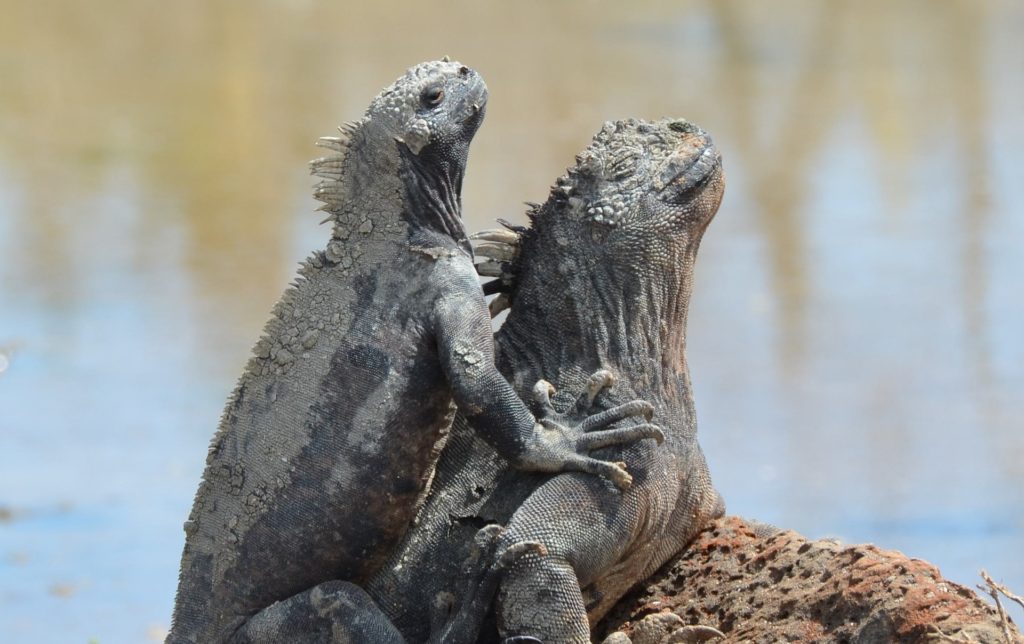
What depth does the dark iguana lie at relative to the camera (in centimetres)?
530

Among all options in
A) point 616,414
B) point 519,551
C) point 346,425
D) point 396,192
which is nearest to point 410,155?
point 396,192

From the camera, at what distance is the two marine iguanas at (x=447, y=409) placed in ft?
17.4

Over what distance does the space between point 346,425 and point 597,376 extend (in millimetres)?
837

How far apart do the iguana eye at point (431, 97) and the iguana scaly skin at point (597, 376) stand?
506 mm

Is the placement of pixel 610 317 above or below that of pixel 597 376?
above

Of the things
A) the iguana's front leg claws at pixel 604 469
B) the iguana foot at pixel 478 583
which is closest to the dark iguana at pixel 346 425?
the iguana's front leg claws at pixel 604 469

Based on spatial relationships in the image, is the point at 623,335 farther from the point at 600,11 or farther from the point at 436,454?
the point at 600,11

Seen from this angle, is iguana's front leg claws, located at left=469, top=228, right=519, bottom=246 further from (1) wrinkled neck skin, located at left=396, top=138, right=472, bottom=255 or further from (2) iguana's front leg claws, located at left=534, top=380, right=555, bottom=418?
(2) iguana's front leg claws, located at left=534, top=380, right=555, bottom=418

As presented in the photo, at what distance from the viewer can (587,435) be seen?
5.38 meters

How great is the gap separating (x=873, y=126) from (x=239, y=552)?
1638 cm

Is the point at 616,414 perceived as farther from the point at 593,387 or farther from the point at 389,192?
the point at 389,192

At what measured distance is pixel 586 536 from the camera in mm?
5289

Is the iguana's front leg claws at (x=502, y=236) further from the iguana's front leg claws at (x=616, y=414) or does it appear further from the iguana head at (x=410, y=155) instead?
the iguana's front leg claws at (x=616, y=414)

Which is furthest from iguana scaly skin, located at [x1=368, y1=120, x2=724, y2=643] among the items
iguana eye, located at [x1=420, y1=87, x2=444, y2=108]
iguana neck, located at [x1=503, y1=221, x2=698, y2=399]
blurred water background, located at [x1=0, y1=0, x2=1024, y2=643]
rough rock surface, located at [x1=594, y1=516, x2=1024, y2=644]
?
blurred water background, located at [x1=0, y1=0, x2=1024, y2=643]
